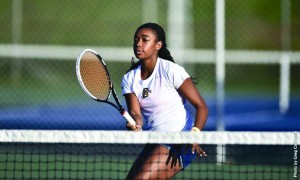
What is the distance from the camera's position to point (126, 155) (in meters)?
8.73

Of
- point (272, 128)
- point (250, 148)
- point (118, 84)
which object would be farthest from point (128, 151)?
point (118, 84)

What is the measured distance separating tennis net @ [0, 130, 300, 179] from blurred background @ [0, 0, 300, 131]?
231cm

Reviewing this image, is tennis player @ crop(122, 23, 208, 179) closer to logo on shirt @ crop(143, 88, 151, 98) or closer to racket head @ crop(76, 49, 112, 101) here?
logo on shirt @ crop(143, 88, 151, 98)

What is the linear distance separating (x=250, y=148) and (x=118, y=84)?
6.16 metres

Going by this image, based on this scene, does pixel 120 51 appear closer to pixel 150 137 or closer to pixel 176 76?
pixel 176 76

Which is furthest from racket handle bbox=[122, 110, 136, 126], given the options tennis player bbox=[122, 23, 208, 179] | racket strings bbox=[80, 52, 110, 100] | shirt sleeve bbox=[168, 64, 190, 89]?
racket strings bbox=[80, 52, 110, 100]

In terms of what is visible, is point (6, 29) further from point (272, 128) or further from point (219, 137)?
point (219, 137)

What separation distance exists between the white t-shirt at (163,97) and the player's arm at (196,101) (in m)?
0.04

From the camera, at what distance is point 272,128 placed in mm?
12953

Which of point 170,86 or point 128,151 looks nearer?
point 170,86

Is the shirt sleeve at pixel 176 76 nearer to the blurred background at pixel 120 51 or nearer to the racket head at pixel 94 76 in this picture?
the racket head at pixel 94 76

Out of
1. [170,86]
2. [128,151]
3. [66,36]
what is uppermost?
[66,36]

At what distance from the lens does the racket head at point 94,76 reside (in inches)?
225

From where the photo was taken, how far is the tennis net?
16.9 ft
